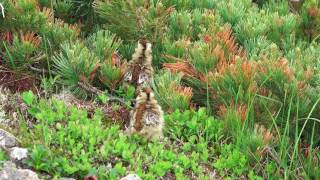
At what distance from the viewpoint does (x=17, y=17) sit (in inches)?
226

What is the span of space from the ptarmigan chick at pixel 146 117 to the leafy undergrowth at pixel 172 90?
80mm

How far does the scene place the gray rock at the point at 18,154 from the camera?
4.12 m

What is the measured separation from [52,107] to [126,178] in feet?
3.78

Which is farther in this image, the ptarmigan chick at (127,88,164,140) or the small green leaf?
the small green leaf

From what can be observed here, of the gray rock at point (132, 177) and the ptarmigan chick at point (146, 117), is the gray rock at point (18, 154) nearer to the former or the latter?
the gray rock at point (132, 177)

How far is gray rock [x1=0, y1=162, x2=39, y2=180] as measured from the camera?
3883 millimetres

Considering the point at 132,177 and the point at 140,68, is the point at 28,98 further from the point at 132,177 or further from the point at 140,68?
the point at 132,177

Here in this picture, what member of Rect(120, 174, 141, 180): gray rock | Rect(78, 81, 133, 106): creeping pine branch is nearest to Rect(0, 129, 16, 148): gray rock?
Rect(120, 174, 141, 180): gray rock

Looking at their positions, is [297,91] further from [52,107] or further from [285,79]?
[52,107]

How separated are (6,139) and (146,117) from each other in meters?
1.04

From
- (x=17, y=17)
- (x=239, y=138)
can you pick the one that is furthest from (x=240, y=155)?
(x=17, y=17)

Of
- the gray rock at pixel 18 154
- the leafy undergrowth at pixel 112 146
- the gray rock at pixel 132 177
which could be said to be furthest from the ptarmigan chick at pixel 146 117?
the gray rock at pixel 18 154

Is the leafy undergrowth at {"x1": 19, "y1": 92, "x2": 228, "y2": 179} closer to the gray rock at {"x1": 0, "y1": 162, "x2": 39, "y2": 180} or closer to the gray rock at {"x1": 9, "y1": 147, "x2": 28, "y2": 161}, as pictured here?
the gray rock at {"x1": 9, "y1": 147, "x2": 28, "y2": 161}

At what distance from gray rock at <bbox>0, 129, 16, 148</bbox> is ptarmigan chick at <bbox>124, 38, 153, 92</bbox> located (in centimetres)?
132
